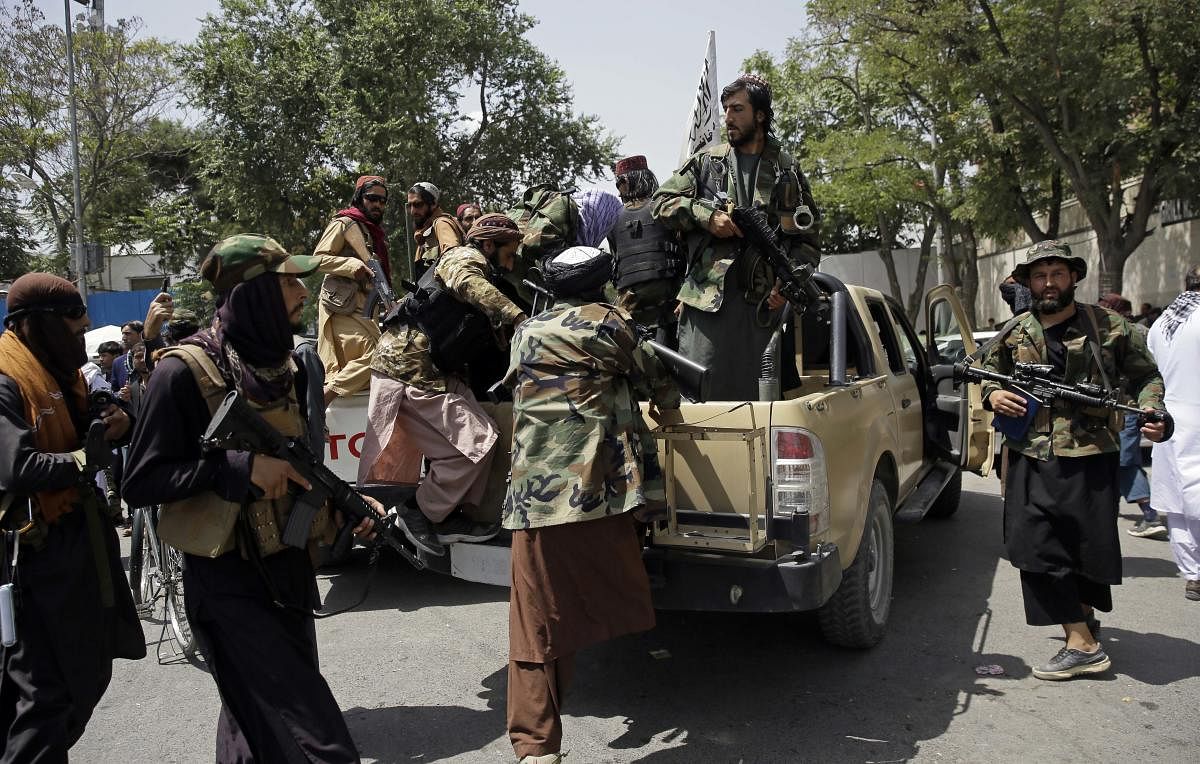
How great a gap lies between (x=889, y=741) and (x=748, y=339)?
1.97 metres

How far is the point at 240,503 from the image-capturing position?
2570mm

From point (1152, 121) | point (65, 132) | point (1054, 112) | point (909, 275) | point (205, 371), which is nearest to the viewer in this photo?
point (205, 371)

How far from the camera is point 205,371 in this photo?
8.36 ft

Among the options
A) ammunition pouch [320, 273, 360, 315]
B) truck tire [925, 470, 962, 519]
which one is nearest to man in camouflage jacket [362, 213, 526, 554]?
ammunition pouch [320, 273, 360, 315]

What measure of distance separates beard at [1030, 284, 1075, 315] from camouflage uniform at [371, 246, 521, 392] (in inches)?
95.7

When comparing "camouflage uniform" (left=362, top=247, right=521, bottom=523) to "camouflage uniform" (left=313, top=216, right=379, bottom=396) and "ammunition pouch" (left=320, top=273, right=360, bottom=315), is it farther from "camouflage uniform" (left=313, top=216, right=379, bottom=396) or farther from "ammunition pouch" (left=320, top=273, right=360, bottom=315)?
"ammunition pouch" (left=320, top=273, right=360, bottom=315)

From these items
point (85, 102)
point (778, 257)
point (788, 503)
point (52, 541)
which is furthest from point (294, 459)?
point (85, 102)

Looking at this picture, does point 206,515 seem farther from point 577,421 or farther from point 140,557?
point 140,557

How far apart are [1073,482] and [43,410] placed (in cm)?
409

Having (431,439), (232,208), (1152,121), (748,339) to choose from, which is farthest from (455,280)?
(232,208)

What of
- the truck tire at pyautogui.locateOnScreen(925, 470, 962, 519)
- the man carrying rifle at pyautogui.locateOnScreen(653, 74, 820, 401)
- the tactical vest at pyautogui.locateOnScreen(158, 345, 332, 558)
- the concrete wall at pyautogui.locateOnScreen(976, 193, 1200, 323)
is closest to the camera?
the tactical vest at pyautogui.locateOnScreen(158, 345, 332, 558)

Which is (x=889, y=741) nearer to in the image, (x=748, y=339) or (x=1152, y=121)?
(x=748, y=339)

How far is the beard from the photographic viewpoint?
13.4 ft

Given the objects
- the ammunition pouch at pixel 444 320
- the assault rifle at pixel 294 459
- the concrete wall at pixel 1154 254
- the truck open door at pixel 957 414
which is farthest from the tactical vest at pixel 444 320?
the concrete wall at pixel 1154 254
